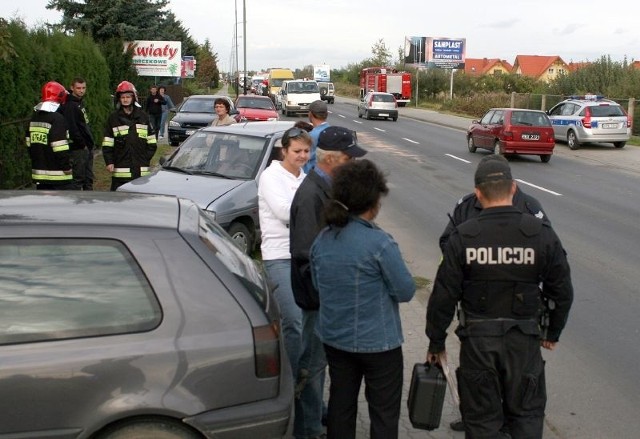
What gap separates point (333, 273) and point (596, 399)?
2.70m

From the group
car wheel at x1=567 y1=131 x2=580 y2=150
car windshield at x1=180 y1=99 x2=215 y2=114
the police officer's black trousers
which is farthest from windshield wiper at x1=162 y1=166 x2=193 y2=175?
car wheel at x1=567 y1=131 x2=580 y2=150

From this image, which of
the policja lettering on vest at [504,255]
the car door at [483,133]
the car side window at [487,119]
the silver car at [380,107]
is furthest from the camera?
the silver car at [380,107]

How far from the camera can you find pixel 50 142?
8797 millimetres

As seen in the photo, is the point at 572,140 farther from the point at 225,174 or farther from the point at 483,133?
the point at 225,174

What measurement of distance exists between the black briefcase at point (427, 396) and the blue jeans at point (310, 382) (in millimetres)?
732

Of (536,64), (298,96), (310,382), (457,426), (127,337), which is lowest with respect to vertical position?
(457,426)

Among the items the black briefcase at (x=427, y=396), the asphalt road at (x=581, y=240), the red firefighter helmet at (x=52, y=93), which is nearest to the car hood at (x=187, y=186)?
the red firefighter helmet at (x=52, y=93)

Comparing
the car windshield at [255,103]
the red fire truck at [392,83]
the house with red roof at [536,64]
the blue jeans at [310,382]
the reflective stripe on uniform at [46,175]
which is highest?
the house with red roof at [536,64]

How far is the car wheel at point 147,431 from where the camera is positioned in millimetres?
3264

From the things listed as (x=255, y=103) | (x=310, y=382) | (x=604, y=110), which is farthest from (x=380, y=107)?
(x=310, y=382)

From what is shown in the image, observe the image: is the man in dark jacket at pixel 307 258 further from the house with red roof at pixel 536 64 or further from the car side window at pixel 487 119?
the house with red roof at pixel 536 64

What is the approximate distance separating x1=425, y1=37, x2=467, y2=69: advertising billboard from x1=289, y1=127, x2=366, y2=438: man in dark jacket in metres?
73.8

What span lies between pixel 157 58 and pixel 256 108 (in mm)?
11331

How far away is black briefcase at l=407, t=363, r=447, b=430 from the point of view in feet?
12.4
